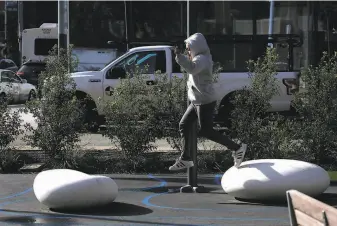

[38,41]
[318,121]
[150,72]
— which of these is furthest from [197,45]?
[38,41]

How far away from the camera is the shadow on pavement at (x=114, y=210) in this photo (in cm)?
662

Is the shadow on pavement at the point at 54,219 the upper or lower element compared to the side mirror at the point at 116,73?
lower

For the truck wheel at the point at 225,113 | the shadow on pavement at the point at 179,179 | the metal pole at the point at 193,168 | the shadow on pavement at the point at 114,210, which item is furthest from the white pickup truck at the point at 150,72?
the shadow on pavement at the point at 114,210

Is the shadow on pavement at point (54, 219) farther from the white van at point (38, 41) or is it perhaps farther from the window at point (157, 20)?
the white van at point (38, 41)

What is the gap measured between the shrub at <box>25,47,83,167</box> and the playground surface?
1.11 meters

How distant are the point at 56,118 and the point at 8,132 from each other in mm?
930

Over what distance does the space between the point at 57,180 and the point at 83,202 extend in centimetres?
41

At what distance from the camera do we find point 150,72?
13.4 meters

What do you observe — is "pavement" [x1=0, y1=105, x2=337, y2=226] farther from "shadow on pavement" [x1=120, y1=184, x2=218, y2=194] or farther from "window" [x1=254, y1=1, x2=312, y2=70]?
"window" [x1=254, y1=1, x2=312, y2=70]

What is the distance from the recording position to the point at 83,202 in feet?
21.8

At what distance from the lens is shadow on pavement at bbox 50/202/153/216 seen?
6.62 m

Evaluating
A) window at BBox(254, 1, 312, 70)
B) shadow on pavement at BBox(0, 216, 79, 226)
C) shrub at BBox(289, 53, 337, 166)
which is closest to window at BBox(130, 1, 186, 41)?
window at BBox(254, 1, 312, 70)

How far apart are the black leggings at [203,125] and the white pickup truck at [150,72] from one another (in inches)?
226

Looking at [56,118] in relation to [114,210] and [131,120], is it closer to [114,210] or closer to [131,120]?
[131,120]
